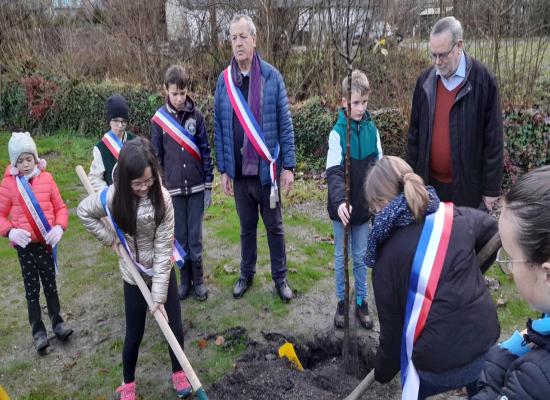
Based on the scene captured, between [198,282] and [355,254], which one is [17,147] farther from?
[355,254]

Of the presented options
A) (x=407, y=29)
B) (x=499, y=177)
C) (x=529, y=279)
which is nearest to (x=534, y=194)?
(x=529, y=279)

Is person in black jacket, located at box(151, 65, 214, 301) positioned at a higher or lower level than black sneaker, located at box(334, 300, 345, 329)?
higher

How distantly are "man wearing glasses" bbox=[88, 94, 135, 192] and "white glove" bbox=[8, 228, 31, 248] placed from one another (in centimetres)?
63

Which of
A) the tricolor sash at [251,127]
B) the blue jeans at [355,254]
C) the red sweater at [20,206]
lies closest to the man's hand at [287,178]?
the tricolor sash at [251,127]

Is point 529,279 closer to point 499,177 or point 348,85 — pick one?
point 348,85

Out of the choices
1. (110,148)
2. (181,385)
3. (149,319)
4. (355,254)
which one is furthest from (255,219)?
(181,385)

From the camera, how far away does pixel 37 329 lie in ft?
13.7

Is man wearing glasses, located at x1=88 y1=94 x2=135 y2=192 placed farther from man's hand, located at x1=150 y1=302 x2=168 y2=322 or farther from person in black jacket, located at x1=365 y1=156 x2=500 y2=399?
person in black jacket, located at x1=365 y1=156 x2=500 y2=399

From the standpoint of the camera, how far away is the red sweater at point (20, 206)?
3.88 meters

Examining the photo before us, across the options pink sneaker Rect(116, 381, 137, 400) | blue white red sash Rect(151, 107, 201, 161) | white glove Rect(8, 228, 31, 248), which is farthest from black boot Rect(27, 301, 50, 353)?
blue white red sash Rect(151, 107, 201, 161)

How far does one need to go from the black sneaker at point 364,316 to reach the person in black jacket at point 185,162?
145 centimetres

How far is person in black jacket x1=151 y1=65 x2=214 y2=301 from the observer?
14.3ft

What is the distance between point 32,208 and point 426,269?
2.99 meters

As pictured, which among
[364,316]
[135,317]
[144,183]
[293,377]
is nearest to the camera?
[144,183]
